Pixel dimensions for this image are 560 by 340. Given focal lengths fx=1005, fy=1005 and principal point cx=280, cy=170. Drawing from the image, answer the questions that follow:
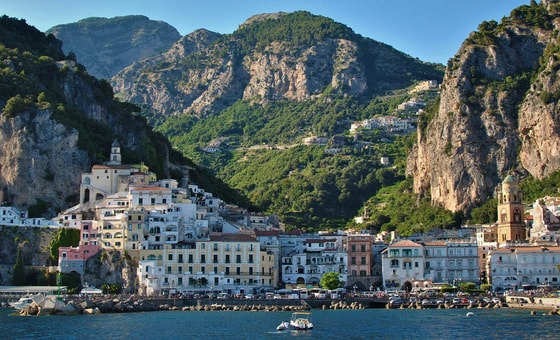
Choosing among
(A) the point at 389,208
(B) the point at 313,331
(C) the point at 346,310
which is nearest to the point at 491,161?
(A) the point at 389,208

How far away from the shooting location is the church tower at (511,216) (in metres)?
119

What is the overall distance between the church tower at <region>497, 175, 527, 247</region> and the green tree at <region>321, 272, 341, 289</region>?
24731 millimetres

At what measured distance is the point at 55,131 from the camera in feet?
386

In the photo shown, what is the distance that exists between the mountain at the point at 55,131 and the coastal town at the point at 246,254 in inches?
170

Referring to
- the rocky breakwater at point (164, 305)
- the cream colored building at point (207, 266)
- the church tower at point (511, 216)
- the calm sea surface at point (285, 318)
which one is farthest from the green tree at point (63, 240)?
the church tower at point (511, 216)

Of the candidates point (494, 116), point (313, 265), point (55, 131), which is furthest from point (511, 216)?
point (55, 131)

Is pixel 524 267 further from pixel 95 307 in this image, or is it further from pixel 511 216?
pixel 95 307

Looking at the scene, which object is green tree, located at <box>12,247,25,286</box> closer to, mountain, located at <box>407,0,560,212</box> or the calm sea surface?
the calm sea surface

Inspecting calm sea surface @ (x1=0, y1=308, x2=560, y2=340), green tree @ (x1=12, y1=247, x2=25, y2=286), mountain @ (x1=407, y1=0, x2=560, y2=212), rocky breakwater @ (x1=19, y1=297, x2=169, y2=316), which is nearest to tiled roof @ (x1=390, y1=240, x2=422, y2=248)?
calm sea surface @ (x1=0, y1=308, x2=560, y2=340)

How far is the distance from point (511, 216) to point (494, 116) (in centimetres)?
2954

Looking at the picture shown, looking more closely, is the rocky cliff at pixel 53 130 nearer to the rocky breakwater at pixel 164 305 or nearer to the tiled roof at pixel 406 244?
the rocky breakwater at pixel 164 305

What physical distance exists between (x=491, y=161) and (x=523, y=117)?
7.72 meters

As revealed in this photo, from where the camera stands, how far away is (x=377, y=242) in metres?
115

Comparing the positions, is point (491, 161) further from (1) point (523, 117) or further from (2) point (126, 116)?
(2) point (126, 116)
